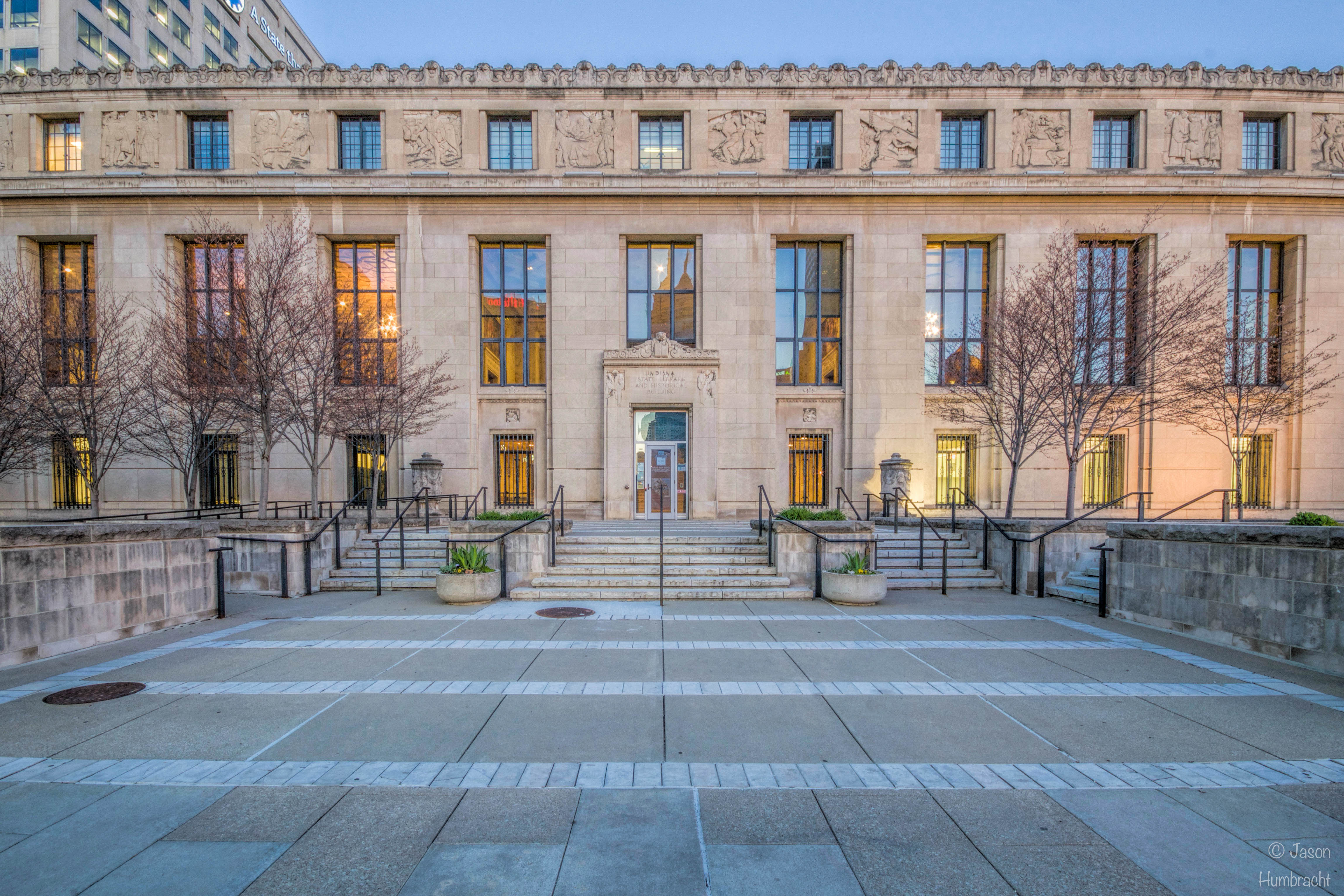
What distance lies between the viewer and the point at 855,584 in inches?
412

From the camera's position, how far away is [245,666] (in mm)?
6938

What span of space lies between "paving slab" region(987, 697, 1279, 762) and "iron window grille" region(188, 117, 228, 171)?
2940 centimetres

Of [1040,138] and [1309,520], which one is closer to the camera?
[1309,520]

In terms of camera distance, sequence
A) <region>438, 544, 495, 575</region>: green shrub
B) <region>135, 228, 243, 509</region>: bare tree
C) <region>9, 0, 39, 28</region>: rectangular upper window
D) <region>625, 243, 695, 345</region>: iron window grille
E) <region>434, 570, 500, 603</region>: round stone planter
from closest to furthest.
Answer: <region>434, 570, 500, 603</region>: round stone planter < <region>438, 544, 495, 575</region>: green shrub < <region>135, 228, 243, 509</region>: bare tree < <region>625, 243, 695, 345</region>: iron window grille < <region>9, 0, 39, 28</region>: rectangular upper window

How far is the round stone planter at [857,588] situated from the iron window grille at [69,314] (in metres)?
20.4

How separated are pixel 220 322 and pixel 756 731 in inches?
678

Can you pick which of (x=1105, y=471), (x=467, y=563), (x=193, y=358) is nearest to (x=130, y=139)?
(x=193, y=358)

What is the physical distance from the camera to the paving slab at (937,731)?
4.60 metres

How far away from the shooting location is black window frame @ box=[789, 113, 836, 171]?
21.4 metres

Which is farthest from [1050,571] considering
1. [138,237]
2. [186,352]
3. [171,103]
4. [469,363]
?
[171,103]

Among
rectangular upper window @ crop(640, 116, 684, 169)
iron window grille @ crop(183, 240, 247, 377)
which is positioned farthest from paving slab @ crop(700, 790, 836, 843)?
rectangular upper window @ crop(640, 116, 684, 169)

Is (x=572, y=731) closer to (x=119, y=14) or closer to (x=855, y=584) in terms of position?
(x=855, y=584)

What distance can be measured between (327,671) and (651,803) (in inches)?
193

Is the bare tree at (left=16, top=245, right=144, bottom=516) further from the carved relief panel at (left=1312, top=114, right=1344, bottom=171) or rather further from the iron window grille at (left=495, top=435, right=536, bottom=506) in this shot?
the carved relief panel at (left=1312, top=114, right=1344, bottom=171)
